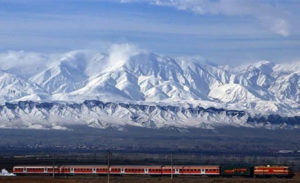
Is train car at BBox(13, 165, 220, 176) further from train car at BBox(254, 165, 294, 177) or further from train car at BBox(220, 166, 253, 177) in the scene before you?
train car at BBox(254, 165, 294, 177)

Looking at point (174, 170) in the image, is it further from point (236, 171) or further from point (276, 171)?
point (276, 171)

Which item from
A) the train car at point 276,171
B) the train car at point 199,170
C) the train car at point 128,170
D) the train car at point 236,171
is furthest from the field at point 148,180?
the train car at point 276,171

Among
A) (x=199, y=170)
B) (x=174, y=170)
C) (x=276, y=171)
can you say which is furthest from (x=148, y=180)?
(x=276, y=171)

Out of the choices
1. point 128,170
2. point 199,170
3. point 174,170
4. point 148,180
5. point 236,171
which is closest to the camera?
point 148,180

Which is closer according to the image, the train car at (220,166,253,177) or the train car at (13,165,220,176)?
the train car at (220,166,253,177)

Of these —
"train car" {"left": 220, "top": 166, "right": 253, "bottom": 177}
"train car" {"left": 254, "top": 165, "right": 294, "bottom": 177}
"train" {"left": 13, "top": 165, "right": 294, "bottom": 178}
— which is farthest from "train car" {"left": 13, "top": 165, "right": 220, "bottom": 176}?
"train car" {"left": 254, "top": 165, "right": 294, "bottom": 177}

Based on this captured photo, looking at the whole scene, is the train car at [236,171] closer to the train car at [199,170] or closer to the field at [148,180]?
the train car at [199,170]

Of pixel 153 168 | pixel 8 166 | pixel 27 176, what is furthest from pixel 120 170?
pixel 8 166
